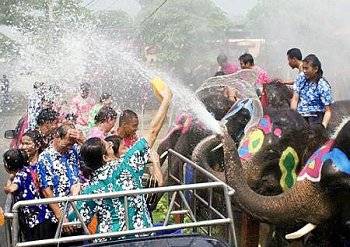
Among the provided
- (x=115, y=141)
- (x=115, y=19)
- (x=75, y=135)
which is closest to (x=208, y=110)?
(x=75, y=135)

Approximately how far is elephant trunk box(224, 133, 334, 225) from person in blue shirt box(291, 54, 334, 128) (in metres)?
1.94

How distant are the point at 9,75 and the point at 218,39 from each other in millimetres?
12771

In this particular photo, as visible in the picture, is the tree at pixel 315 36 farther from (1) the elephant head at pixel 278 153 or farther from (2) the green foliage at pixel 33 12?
(1) the elephant head at pixel 278 153

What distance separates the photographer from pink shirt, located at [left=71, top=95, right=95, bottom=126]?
846 cm

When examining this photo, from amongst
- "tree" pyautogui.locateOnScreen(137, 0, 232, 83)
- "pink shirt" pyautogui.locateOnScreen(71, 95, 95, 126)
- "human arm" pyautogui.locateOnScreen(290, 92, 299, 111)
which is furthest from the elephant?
"tree" pyautogui.locateOnScreen(137, 0, 232, 83)

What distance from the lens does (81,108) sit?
8.64 meters

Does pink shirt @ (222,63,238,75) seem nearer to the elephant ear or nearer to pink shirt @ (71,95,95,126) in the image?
pink shirt @ (71,95,95,126)

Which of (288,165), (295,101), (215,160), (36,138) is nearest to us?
(36,138)

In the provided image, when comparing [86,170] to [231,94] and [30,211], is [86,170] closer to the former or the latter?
[30,211]

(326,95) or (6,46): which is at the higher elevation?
(326,95)

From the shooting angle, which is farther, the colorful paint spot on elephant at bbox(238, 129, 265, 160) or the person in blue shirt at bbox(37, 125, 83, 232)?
the colorful paint spot on elephant at bbox(238, 129, 265, 160)

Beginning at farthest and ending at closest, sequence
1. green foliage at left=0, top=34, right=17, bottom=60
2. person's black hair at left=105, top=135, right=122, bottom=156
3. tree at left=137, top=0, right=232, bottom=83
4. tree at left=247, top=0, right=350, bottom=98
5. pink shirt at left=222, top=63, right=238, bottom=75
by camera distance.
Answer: tree at left=137, top=0, right=232, bottom=83, green foliage at left=0, top=34, right=17, bottom=60, tree at left=247, top=0, right=350, bottom=98, pink shirt at left=222, top=63, right=238, bottom=75, person's black hair at left=105, top=135, right=122, bottom=156

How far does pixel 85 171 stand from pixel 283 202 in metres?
1.51

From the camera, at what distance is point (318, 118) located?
6395 millimetres
